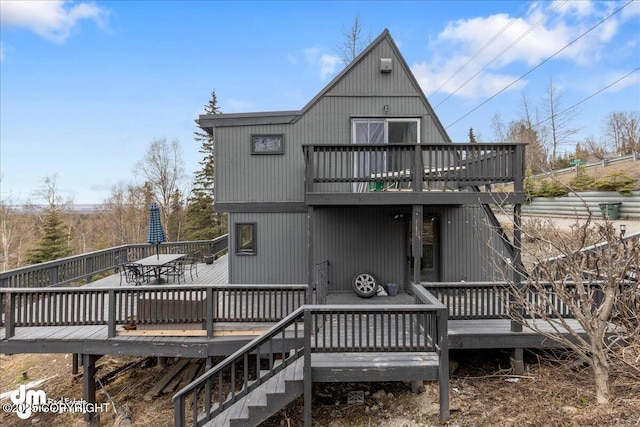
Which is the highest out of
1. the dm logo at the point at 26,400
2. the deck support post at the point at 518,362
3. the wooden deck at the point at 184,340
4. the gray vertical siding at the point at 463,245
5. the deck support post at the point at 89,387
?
the gray vertical siding at the point at 463,245

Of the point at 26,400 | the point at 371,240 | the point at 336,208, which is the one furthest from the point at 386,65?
the point at 26,400

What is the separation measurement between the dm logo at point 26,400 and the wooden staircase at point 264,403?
5033 millimetres

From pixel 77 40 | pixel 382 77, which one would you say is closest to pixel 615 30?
pixel 382 77

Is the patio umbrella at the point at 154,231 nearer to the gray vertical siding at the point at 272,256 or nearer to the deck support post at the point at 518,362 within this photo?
the gray vertical siding at the point at 272,256

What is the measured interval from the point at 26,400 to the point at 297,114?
29.7 ft

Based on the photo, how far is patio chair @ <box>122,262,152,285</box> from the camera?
Answer: 8805 mm

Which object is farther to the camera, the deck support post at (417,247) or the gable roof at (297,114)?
the gable roof at (297,114)

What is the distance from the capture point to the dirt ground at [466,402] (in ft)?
14.7

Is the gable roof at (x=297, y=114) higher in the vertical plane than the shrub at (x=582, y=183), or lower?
higher

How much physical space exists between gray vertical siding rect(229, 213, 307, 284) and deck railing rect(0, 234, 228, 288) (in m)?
4.52

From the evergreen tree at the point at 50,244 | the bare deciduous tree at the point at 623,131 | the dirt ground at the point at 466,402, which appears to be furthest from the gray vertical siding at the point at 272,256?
the bare deciduous tree at the point at 623,131

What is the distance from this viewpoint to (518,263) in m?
5.97

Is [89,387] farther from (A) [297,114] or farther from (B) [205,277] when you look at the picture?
(A) [297,114]

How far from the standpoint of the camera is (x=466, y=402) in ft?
17.3
